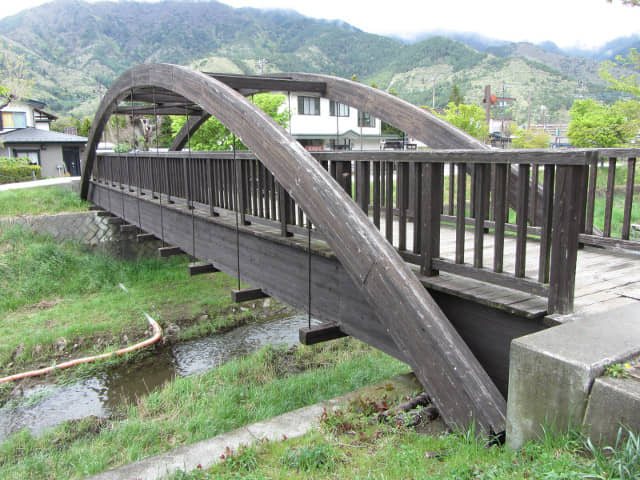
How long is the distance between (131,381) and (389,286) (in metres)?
7.53

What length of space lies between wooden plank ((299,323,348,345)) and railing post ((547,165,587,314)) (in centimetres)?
214

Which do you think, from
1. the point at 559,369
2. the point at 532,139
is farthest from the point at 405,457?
the point at 532,139

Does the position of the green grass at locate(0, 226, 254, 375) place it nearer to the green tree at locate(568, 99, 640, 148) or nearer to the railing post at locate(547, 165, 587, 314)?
the railing post at locate(547, 165, 587, 314)

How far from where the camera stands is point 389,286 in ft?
12.1

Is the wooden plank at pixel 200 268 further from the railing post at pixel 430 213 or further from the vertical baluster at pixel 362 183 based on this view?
the railing post at pixel 430 213

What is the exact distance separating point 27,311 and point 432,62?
120 meters

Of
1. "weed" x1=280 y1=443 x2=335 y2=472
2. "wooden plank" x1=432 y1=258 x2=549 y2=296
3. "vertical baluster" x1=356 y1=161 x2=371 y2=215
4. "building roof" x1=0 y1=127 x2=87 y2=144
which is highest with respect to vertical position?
"building roof" x1=0 y1=127 x2=87 y2=144

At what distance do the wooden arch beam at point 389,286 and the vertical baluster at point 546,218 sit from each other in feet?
2.38

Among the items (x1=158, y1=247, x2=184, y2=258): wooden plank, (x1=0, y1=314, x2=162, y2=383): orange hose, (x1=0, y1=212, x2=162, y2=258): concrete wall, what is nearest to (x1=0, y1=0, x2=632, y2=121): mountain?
(x1=0, y1=212, x2=162, y2=258): concrete wall

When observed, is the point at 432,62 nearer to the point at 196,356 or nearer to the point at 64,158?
the point at 64,158

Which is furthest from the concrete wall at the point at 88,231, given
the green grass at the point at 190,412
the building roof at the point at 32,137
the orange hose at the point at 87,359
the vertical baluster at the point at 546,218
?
the building roof at the point at 32,137

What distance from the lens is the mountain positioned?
319 feet

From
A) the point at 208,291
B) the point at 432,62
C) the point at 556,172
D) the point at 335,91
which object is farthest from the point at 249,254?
Answer: the point at 432,62

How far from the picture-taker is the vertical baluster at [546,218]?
3.11m
